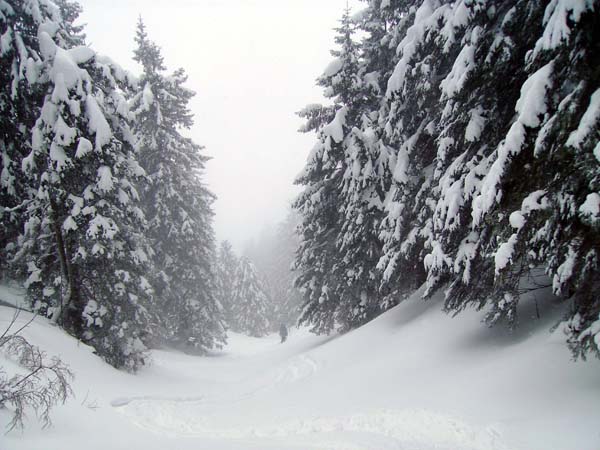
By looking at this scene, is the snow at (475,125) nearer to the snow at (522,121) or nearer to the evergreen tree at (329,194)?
the snow at (522,121)

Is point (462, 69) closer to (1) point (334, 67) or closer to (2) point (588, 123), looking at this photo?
(2) point (588, 123)

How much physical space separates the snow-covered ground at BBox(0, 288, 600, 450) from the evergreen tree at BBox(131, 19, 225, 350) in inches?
355

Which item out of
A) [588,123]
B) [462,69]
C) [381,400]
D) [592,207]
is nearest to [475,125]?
[462,69]

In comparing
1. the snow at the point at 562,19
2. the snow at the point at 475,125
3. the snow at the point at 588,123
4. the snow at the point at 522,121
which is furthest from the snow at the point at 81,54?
the snow at the point at 588,123

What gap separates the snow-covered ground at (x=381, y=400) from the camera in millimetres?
4496

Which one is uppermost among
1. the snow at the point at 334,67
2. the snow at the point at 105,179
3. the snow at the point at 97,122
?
the snow at the point at 334,67

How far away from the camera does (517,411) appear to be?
4.81m

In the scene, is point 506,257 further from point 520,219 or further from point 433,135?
point 433,135

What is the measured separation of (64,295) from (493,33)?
40.4ft

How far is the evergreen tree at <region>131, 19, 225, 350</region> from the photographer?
18.4m

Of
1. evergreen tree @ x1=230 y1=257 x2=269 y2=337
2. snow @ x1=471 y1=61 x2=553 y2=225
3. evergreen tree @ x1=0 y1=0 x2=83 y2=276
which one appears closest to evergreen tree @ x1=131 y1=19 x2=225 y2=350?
evergreen tree @ x1=0 y1=0 x2=83 y2=276

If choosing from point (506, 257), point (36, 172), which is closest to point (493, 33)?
point (506, 257)

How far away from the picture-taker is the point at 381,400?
657cm

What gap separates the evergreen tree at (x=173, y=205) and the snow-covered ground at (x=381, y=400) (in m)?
9.02
